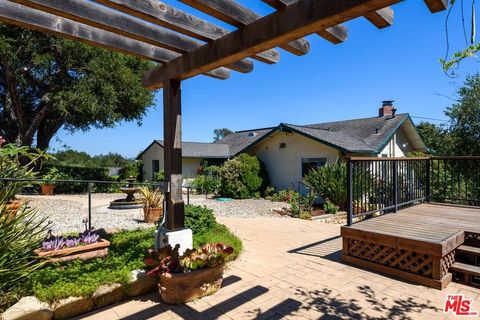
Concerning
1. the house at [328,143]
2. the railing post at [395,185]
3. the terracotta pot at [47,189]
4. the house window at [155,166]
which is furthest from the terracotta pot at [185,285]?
the house window at [155,166]

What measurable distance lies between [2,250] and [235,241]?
3.29 meters

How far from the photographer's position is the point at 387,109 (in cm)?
1756

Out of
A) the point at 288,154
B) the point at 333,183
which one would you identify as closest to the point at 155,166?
the point at 288,154

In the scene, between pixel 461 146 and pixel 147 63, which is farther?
pixel 147 63

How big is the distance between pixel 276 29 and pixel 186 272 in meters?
2.54

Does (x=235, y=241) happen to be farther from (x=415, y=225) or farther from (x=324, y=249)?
(x=415, y=225)

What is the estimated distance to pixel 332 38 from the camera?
8.37 ft

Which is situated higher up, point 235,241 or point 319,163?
point 319,163

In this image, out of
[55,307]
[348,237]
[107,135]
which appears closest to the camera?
[55,307]

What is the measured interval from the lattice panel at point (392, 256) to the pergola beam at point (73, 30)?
147 inches

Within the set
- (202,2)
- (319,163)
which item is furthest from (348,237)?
(319,163)

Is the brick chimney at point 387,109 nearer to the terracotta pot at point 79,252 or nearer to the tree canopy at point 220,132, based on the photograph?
the terracotta pot at point 79,252

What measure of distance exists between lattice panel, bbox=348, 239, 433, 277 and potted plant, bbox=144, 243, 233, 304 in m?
2.19

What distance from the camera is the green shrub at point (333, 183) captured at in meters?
10.4
